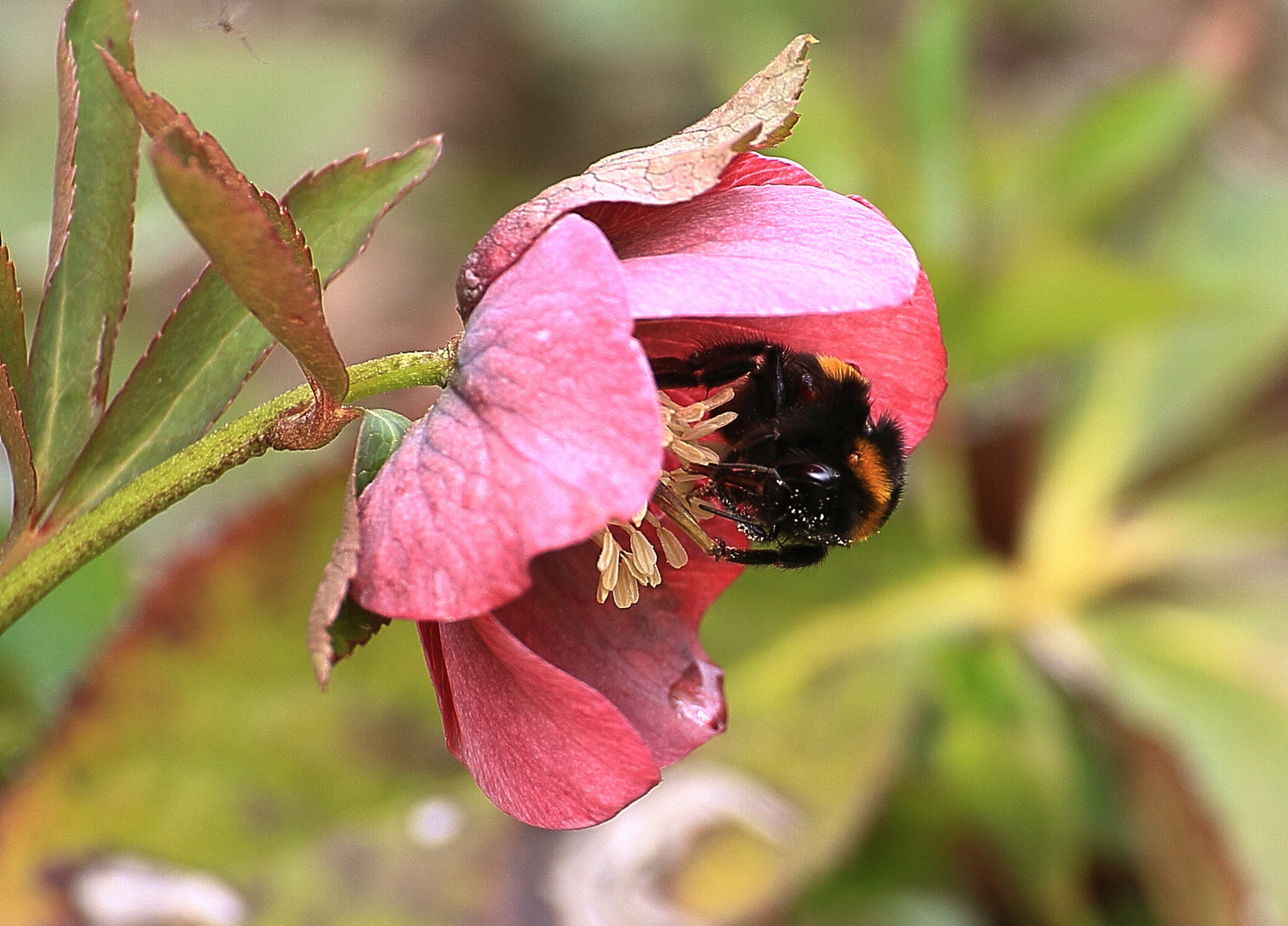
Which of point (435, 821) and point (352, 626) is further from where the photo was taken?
point (435, 821)

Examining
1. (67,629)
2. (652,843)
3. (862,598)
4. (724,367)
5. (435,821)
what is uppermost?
(724,367)

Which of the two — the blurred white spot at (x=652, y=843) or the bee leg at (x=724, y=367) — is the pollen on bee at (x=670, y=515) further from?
the blurred white spot at (x=652, y=843)

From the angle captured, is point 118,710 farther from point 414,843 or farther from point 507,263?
point 507,263

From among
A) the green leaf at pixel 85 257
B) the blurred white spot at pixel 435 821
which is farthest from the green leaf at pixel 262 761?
the green leaf at pixel 85 257

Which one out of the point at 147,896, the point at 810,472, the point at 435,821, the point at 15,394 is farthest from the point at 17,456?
the point at 435,821

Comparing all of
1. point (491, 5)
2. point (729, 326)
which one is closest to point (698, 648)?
point (729, 326)

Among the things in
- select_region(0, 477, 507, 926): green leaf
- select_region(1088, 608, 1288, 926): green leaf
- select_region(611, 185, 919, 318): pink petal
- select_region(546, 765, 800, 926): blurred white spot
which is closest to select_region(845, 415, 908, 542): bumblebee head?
select_region(611, 185, 919, 318): pink petal

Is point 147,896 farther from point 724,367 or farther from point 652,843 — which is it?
point 724,367
